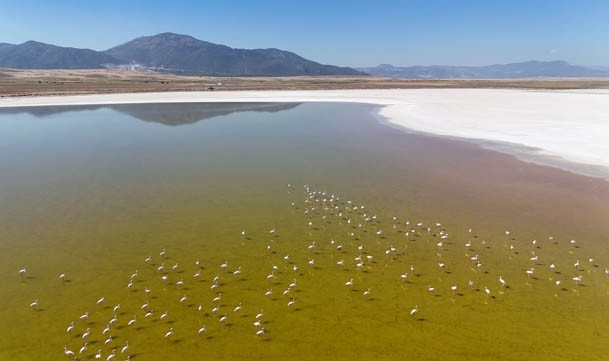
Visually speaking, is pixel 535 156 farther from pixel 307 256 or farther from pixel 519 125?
pixel 307 256

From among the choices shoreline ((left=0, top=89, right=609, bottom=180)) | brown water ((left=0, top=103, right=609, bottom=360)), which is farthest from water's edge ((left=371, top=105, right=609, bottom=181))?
brown water ((left=0, top=103, right=609, bottom=360))

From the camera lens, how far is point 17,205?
2198cm

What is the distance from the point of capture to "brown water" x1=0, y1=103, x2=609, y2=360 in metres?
11.4

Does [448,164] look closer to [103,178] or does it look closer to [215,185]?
[215,185]

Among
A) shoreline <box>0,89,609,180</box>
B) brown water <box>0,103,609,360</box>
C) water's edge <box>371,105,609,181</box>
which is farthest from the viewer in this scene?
shoreline <box>0,89,609,180</box>

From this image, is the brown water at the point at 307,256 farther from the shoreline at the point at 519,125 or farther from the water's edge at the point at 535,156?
the shoreline at the point at 519,125

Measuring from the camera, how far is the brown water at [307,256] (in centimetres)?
1138

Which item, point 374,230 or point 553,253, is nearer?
point 553,253

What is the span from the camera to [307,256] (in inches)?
635

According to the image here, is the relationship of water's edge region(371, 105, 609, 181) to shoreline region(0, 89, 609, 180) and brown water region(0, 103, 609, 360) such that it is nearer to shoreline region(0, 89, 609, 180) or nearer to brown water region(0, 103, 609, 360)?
shoreline region(0, 89, 609, 180)

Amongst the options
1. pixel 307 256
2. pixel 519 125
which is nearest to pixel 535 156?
pixel 519 125

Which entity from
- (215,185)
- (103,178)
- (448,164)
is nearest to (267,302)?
(215,185)

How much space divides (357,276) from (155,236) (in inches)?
371

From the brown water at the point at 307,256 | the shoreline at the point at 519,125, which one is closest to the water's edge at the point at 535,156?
the shoreline at the point at 519,125
